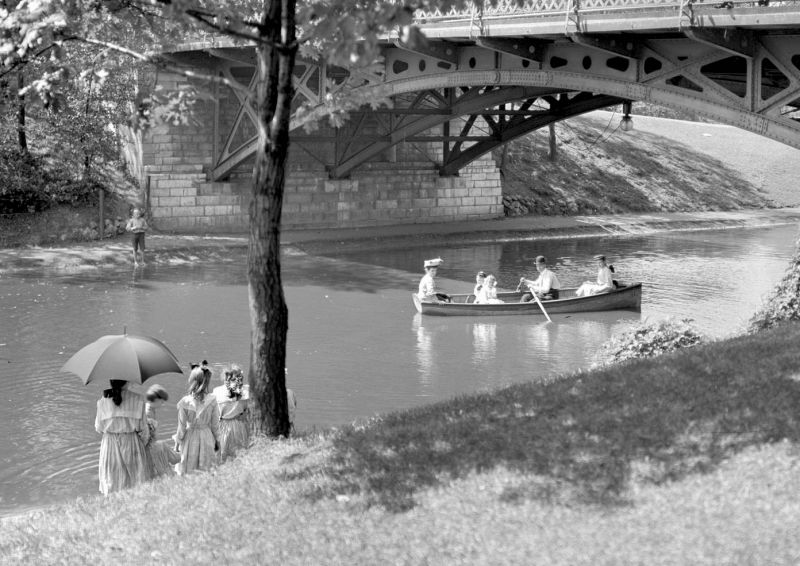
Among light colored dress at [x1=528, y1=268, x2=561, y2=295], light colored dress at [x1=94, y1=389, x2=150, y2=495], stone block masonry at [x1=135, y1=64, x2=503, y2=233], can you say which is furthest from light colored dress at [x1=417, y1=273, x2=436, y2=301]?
light colored dress at [x1=94, y1=389, x2=150, y2=495]

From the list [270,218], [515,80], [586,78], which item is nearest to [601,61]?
[586,78]

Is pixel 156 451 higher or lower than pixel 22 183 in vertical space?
lower

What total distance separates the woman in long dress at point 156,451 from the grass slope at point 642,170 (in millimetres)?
31022

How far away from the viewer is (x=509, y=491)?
7137 millimetres

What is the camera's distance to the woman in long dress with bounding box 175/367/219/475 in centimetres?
995

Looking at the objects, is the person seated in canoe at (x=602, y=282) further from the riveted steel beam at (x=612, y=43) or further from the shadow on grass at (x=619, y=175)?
the shadow on grass at (x=619, y=175)

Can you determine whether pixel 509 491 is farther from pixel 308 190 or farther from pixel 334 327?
pixel 308 190

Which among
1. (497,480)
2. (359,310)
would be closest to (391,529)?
(497,480)

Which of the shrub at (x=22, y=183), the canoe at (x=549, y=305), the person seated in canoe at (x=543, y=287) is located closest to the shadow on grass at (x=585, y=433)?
the canoe at (x=549, y=305)

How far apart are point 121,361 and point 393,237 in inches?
1007

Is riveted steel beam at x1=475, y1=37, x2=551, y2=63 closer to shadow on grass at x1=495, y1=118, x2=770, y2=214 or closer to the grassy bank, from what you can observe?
the grassy bank

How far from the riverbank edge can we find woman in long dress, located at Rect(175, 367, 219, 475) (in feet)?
61.9

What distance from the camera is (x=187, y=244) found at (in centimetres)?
3142

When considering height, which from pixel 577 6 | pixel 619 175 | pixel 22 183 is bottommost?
pixel 22 183
